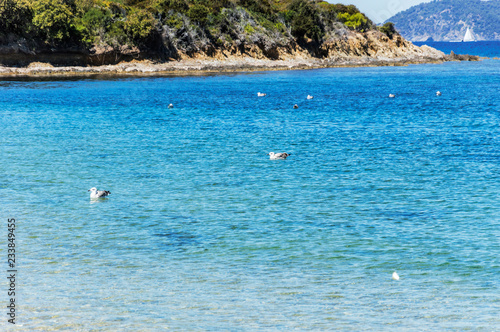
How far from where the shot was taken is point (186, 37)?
10638 centimetres

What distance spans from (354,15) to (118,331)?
465 ft

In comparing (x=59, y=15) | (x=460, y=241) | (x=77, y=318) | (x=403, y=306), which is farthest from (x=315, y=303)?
(x=59, y=15)

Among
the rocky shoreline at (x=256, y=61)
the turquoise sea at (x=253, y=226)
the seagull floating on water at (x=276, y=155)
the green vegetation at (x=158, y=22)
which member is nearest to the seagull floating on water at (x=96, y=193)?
the turquoise sea at (x=253, y=226)

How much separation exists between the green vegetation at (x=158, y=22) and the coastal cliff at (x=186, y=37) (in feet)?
0.54

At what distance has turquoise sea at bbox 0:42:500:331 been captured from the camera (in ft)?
35.7

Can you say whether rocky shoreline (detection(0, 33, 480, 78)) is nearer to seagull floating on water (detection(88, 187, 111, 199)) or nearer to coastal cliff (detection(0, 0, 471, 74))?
coastal cliff (detection(0, 0, 471, 74))

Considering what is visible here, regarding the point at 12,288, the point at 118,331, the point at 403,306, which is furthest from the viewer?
the point at 12,288

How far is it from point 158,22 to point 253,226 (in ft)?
302

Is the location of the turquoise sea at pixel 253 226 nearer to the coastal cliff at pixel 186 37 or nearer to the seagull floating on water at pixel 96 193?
the seagull floating on water at pixel 96 193

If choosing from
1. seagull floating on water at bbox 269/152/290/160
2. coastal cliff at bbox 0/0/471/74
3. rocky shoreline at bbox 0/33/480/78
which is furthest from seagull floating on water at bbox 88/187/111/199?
coastal cliff at bbox 0/0/471/74

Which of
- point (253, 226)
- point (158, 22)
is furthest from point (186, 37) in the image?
point (253, 226)

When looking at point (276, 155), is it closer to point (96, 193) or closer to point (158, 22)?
point (96, 193)

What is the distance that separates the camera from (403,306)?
10984mm

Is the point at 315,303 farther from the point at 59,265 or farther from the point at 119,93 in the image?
the point at 119,93
